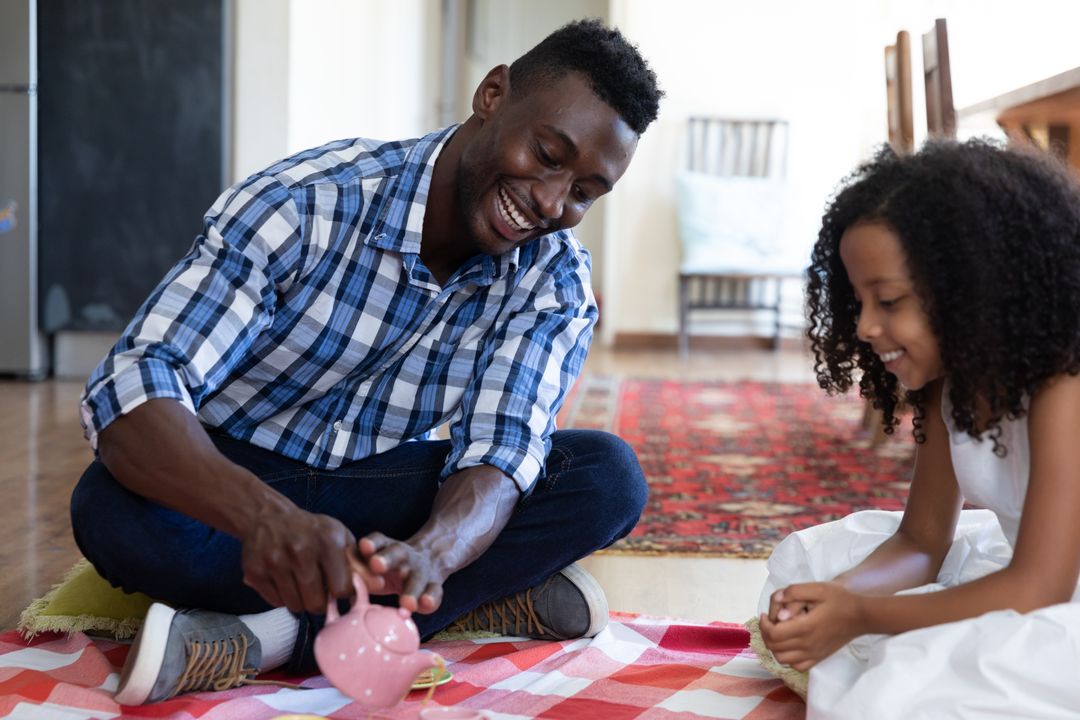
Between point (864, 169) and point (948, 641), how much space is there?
0.46 metres

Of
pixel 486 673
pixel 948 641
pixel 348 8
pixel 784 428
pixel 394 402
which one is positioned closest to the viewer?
pixel 948 641

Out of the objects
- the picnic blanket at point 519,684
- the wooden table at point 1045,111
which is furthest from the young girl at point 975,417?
the wooden table at point 1045,111

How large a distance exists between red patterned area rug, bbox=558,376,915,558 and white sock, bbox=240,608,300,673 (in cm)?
74

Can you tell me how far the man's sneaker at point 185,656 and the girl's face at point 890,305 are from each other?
0.68 metres

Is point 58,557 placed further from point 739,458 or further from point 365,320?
point 739,458

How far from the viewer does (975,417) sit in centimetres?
113

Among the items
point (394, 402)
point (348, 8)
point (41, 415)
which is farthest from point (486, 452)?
point (348, 8)

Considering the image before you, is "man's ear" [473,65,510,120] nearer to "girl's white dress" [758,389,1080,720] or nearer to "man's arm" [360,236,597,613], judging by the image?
"man's arm" [360,236,597,613]

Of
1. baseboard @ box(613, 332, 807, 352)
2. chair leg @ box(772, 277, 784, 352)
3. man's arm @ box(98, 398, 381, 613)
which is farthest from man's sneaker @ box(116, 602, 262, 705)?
baseboard @ box(613, 332, 807, 352)

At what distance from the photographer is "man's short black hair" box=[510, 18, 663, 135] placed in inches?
52.6

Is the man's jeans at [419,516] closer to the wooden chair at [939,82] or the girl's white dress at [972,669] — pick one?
the girl's white dress at [972,669]

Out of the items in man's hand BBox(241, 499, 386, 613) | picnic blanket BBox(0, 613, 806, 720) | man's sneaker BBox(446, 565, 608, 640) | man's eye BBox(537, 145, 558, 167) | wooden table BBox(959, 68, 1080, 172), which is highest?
wooden table BBox(959, 68, 1080, 172)

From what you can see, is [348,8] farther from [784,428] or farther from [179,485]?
[179,485]

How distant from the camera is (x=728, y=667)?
135cm
